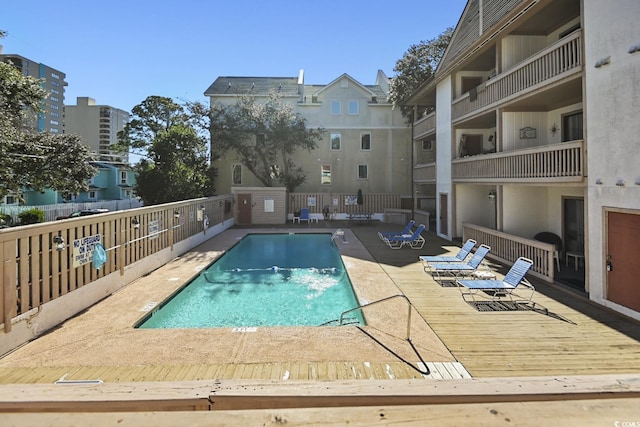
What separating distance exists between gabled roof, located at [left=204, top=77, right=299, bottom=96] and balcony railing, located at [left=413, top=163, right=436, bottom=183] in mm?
14388

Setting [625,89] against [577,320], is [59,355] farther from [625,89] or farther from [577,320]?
[625,89]

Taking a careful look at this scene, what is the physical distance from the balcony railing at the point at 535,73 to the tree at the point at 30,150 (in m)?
18.1

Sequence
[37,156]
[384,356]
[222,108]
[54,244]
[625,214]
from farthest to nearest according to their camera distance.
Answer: [222,108] < [37,156] < [625,214] < [54,244] < [384,356]

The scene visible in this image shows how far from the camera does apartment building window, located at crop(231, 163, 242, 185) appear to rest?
95.2 feet

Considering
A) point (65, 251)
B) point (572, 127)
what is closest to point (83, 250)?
point (65, 251)

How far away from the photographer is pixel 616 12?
22.9 ft

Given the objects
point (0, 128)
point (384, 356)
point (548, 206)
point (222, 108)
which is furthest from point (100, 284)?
point (222, 108)

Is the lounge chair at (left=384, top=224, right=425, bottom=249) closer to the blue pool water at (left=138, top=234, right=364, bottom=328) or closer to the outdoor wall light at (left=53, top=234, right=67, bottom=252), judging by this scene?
the blue pool water at (left=138, top=234, right=364, bottom=328)

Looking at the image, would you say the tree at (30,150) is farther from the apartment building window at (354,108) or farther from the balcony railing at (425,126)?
the apartment building window at (354,108)

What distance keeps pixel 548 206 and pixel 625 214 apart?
575 centimetres

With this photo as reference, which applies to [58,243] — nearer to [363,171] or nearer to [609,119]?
[609,119]

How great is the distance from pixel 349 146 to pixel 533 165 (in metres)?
20.0

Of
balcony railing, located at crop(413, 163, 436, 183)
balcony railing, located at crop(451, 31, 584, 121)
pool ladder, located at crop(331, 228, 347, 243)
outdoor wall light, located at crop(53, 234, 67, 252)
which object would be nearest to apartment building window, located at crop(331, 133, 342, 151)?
balcony railing, located at crop(413, 163, 436, 183)

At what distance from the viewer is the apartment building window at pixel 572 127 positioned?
34.7 ft
